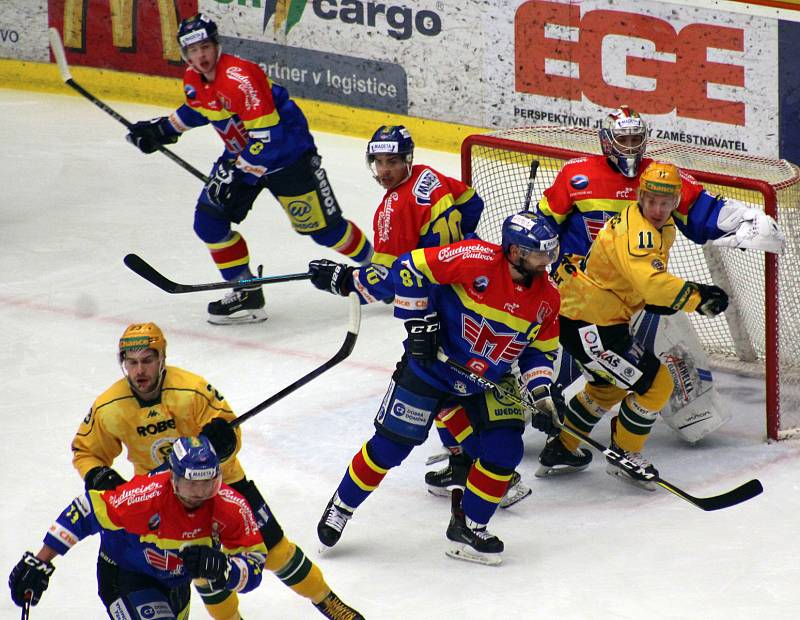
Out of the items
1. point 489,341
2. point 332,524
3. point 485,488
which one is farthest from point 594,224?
point 332,524

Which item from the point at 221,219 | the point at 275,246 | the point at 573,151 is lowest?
the point at 275,246

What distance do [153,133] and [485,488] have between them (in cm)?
290

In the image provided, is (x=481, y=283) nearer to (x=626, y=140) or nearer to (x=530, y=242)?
(x=530, y=242)

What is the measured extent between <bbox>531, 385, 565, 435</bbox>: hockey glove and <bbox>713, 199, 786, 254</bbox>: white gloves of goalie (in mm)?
936

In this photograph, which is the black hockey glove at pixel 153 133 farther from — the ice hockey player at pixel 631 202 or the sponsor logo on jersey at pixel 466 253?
the sponsor logo on jersey at pixel 466 253

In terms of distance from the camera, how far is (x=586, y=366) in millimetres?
5105

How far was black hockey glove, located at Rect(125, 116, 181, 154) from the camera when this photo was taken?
6684 mm

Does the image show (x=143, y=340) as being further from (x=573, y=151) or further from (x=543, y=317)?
(x=573, y=151)

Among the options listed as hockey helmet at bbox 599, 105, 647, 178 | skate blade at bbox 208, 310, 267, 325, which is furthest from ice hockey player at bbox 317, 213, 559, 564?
skate blade at bbox 208, 310, 267, 325

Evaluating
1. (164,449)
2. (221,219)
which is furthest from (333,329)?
(164,449)

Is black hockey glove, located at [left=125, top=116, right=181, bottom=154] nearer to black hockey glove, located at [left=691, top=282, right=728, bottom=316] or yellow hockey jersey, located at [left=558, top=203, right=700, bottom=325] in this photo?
yellow hockey jersey, located at [left=558, top=203, right=700, bottom=325]

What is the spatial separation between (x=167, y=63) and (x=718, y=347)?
5.06 meters

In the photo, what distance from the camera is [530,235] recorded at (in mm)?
4258

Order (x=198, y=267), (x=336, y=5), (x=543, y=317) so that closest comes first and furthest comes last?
(x=543, y=317) < (x=198, y=267) < (x=336, y=5)
